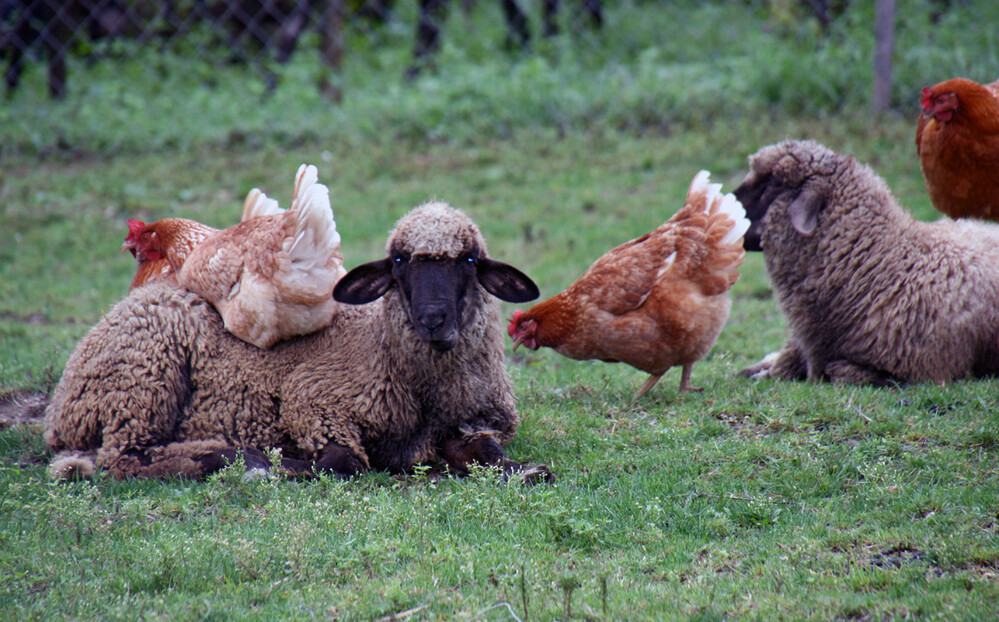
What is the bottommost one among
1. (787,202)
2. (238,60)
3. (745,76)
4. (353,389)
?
(353,389)

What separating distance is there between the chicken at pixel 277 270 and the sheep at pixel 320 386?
0.60 ft

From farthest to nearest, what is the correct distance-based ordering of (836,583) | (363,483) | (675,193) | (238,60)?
(238,60) < (675,193) < (363,483) < (836,583)

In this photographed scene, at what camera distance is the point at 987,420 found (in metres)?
4.91

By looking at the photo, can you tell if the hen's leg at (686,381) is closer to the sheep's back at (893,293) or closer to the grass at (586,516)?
the grass at (586,516)

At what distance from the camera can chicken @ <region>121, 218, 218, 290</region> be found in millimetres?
5824

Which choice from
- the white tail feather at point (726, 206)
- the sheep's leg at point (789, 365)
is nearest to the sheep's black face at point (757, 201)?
the white tail feather at point (726, 206)

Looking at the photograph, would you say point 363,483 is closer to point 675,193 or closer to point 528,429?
point 528,429

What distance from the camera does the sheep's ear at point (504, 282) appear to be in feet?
16.2

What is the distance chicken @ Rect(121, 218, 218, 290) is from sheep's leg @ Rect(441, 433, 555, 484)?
6.64ft

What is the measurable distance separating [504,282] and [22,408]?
136 inches

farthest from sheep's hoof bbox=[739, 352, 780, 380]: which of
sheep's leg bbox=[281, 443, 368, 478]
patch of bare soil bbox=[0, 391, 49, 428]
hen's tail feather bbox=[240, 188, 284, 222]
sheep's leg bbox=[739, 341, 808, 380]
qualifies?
patch of bare soil bbox=[0, 391, 49, 428]

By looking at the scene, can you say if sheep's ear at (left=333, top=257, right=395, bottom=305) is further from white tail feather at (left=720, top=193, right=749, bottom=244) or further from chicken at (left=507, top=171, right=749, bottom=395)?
white tail feather at (left=720, top=193, right=749, bottom=244)

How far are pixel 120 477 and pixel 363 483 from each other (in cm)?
128

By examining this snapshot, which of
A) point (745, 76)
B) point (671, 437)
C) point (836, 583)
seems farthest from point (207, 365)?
point (745, 76)
